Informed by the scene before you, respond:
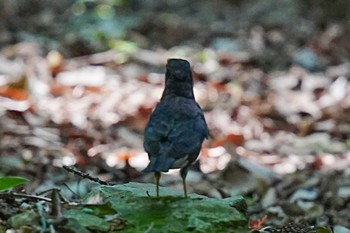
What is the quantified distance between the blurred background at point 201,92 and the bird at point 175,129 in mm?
1210

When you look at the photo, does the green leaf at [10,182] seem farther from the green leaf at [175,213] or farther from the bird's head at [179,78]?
the bird's head at [179,78]

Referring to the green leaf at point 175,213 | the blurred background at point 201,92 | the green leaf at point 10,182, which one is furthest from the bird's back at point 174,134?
the blurred background at point 201,92

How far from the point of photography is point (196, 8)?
1134cm

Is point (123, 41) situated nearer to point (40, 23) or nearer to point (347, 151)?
point (40, 23)

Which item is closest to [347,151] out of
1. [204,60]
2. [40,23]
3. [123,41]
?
[204,60]

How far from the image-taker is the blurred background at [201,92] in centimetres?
563

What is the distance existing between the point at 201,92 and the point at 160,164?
4947mm

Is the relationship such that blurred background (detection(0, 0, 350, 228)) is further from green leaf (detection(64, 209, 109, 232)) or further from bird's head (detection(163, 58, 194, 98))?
green leaf (detection(64, 209, 109, 232))

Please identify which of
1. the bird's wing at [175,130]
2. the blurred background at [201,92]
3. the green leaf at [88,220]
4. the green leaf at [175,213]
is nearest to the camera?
the green leaf at [88,220]

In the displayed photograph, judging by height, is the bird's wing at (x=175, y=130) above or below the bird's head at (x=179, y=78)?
below

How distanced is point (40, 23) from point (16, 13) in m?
0.33

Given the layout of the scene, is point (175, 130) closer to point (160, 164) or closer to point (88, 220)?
point (160, 164)

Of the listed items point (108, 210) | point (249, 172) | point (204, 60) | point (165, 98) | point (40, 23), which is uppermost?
point (40, 23)

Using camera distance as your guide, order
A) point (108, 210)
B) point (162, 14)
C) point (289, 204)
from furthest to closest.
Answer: point (162, 14) → point (289, 204) → point (108, 210)
